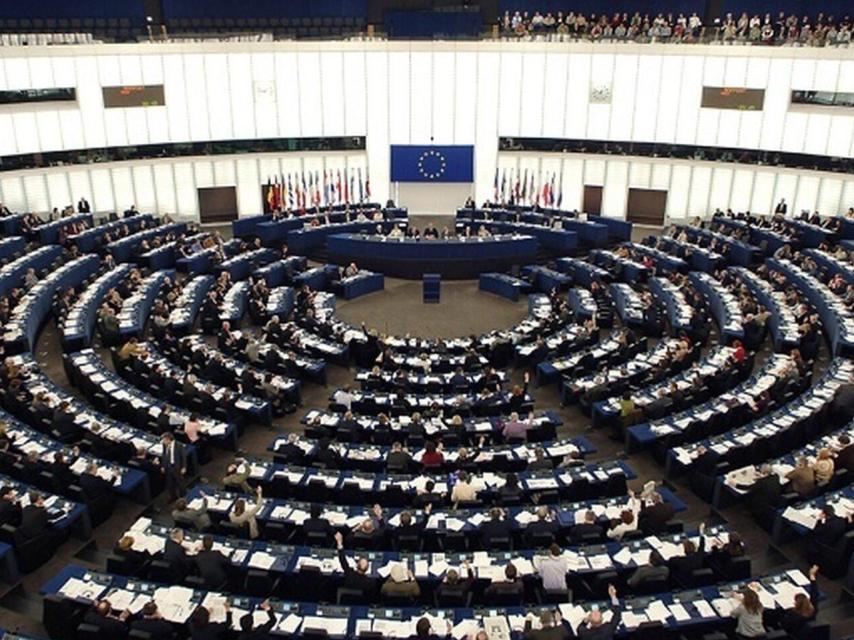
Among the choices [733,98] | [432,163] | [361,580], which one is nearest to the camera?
[361,580]

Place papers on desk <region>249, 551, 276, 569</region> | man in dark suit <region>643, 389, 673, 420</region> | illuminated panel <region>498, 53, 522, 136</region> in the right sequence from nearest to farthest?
papers on desk <region>249, 551, 276, 569</region>
man in dark suit <region>643, 389, 673, 420</region>
illuminated panel <region>498, 53, 522, 136</region>

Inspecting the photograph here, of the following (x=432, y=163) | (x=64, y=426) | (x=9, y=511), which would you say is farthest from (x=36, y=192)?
(x=9, y=511)

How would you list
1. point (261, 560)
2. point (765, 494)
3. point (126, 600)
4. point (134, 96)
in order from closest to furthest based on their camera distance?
point (126, 600)
point (261, 560)
point (765, 494)
point (134, 96)

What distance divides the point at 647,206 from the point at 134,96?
1025 inches

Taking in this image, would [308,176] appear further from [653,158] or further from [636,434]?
[636,434]

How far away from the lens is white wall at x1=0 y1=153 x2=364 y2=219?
35781mm

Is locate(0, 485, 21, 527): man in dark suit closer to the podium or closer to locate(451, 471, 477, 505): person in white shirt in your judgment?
locate(451, 471, 477, 505): person in white shirt

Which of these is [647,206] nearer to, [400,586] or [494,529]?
[494,529]

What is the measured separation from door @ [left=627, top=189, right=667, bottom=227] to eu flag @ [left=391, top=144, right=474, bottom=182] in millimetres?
8546

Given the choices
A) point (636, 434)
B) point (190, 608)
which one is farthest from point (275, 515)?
point (636, 434)

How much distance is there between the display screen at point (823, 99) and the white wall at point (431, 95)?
0.31m

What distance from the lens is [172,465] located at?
16.2 m

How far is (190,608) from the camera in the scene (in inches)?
474

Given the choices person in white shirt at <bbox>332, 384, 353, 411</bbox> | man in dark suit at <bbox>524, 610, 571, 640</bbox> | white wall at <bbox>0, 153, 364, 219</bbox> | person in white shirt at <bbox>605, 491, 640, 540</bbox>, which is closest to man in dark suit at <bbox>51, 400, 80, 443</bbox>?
person in white shirt at <bbox>332, 384, 353, 411</bbox>
